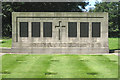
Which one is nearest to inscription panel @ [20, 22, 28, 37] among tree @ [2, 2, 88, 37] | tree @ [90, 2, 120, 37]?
tree @ [2, 2, 88, 37]

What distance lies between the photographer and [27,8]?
56.6 m

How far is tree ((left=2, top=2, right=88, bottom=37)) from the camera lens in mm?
54388

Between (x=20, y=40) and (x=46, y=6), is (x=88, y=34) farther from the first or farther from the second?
(x=46, y=6)

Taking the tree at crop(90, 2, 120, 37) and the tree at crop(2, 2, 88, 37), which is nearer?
the tree at crop(2, 2, 88, 37)

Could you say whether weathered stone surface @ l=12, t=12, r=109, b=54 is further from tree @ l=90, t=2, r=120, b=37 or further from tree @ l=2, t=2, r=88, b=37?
tree @ l=90, t=2, r=120, b=37

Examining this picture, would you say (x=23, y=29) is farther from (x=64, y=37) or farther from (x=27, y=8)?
(x=27, y=8)

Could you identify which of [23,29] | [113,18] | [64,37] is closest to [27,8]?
[23,29]

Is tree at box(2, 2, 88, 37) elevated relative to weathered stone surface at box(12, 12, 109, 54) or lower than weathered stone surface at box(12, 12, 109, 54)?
elevated

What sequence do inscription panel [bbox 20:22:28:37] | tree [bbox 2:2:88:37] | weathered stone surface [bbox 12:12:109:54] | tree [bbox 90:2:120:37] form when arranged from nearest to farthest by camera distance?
weathered stone surface [bbox 12:12:109:54] < inscription panel [bbox 20:22:28:37] < tree [bbox 2:2:88:37] < tree [bbox 90:2:120:37]

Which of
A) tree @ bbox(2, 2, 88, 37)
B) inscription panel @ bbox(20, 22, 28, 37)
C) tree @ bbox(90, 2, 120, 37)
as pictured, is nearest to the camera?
inscription panel @ bbox(20, 22, 28, 37)

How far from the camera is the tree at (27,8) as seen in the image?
2141 inches

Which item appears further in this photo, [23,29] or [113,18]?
[113,18]

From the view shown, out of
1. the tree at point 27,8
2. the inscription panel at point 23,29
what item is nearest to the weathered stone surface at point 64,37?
the inscription panel at point 23,29

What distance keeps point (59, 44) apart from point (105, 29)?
617cm
